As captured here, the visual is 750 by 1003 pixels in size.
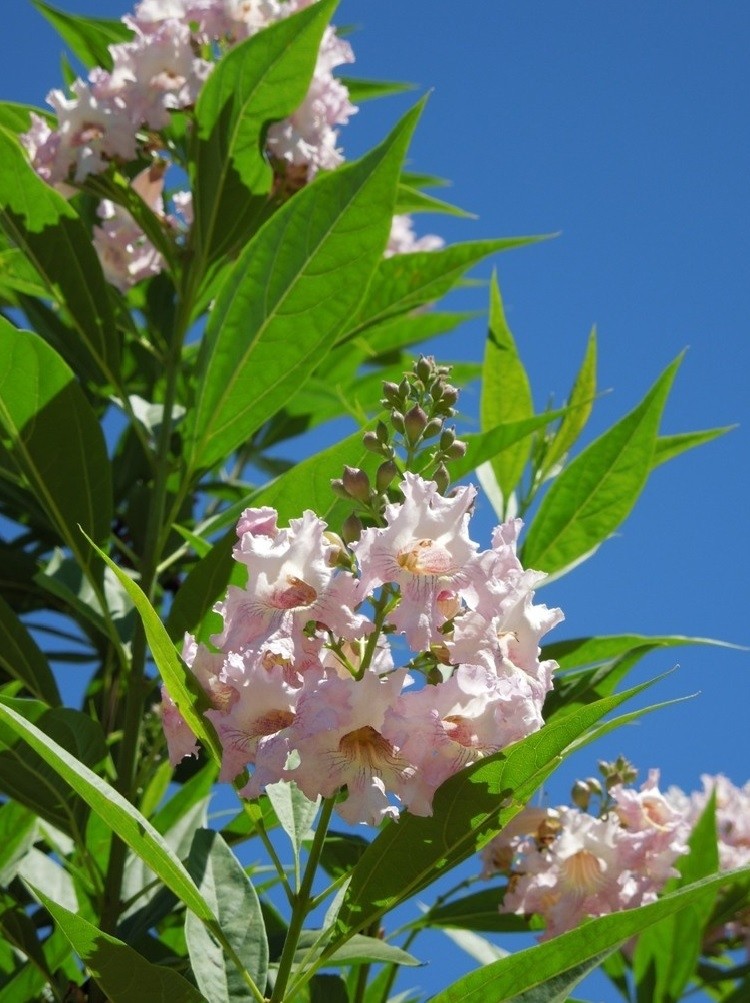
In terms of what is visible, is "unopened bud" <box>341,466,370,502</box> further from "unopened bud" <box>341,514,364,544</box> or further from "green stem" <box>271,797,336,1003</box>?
"green stem" <box>271,797,336,1003</box>

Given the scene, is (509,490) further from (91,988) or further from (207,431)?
(91,988)

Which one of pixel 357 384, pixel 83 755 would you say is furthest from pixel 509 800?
pixel 357 384

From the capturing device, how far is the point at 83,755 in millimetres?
2016

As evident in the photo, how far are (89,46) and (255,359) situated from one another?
168 centimetres

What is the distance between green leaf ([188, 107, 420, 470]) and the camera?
2279 mm

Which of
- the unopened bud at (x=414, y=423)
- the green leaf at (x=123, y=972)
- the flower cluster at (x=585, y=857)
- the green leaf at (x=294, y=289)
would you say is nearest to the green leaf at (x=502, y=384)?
the green leaf at (x=294, y=289)

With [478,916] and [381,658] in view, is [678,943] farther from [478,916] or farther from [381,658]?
[381,658]

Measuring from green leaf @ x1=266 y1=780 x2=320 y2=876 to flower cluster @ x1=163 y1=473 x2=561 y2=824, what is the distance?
35cm

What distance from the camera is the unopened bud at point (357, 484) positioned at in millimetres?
1530

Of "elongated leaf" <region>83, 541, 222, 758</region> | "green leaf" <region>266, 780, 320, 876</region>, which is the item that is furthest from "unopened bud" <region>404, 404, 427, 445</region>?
"green leaf" <region>266, 780, 320, 876</region>

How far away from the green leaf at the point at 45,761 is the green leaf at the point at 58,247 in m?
0.91

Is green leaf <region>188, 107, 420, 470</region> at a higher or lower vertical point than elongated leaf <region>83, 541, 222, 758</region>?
higher

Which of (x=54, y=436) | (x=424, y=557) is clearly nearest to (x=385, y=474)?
(x=424, y=557)

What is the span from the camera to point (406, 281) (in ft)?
9.14
